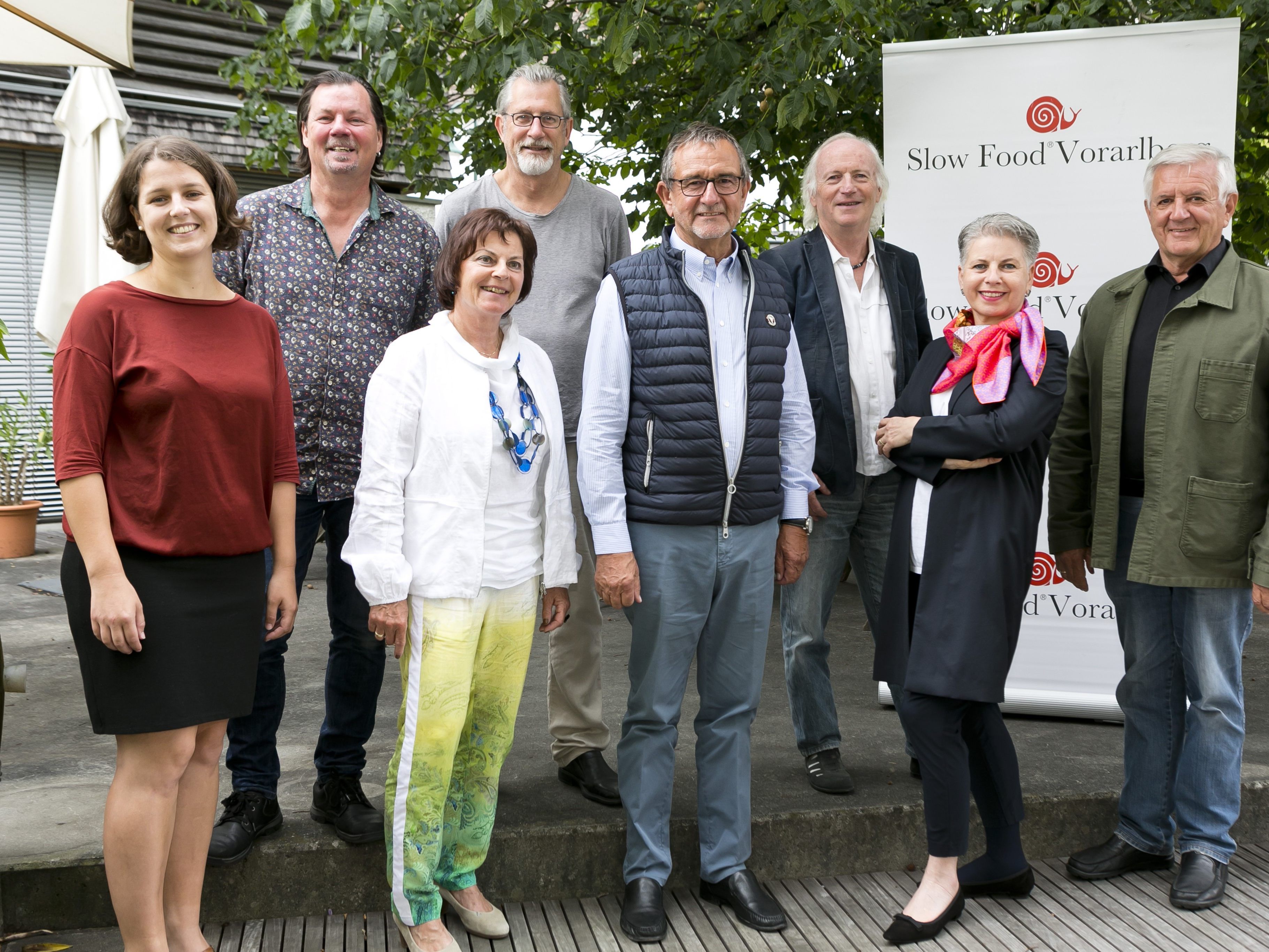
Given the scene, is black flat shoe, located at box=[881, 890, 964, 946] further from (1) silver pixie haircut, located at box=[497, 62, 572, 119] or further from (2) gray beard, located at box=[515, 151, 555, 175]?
(1) silver pixie haircut, located at box=[497, 62, 572, 119]

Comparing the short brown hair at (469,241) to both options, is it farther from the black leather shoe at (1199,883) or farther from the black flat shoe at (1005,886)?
the black leather shoe at (1199,883)

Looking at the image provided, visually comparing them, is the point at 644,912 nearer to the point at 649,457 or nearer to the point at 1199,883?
the point at 649,457

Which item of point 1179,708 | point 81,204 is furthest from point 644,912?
point 81,204

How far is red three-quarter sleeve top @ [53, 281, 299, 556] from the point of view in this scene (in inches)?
93.0

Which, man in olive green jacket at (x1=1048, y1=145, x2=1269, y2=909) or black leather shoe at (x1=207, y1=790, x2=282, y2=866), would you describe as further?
man in olive green jacket at (x1=1048, y1=145, x2=1269, y2=909)

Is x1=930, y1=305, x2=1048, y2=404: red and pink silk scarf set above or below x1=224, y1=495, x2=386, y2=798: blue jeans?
above

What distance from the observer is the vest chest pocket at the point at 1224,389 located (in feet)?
10.3

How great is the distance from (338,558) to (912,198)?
2606 millimetres

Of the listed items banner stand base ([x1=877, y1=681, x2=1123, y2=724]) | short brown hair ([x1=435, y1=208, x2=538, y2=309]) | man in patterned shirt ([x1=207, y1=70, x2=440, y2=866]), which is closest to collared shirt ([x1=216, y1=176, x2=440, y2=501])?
man in patterned shirt ([x1=207, y1=70, x2=440, y2=866])

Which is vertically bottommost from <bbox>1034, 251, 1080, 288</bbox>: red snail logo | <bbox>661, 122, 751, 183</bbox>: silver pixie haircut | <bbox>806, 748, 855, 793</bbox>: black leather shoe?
<bbox>806, 748, 855, 793</bbox>: black leather shoe

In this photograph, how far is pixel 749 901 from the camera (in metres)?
3.12

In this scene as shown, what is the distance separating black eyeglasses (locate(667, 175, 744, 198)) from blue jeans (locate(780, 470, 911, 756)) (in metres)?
1.07

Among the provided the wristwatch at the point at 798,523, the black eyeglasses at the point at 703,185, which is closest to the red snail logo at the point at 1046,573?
the wristwatch at the point at 798,523

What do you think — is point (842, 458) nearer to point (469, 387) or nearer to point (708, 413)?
point (708, 413)
